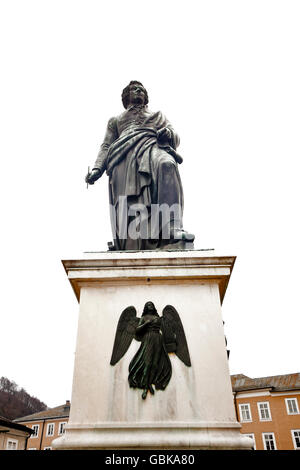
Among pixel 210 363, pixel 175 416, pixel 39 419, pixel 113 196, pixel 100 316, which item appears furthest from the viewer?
pixel 39 419

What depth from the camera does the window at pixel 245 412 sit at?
1516 inches

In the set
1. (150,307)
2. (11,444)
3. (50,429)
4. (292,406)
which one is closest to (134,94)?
(150,307)

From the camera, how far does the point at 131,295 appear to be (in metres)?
4.26

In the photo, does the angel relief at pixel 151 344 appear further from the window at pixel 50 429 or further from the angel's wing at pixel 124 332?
the window at pixel 50 429

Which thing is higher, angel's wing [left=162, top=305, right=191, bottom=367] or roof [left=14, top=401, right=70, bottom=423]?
roof [left=14, top=401, right=70, bottom=423]

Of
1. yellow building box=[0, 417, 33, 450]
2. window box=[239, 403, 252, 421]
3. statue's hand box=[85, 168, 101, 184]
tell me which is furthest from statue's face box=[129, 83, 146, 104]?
window box=[239, 403, 252, 421]

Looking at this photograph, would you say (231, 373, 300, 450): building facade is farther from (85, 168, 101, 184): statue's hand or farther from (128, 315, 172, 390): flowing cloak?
(128, 315, 172, 390): flowing cloak

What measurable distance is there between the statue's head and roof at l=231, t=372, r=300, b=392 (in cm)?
3911

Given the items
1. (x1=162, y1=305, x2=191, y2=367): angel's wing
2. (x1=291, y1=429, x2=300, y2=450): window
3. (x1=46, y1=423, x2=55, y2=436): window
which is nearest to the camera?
(x1=162, y1=305, x2=191, y2=367): angel's wing

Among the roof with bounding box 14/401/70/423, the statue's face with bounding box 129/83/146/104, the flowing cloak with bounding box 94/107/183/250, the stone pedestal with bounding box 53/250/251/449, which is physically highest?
the roof with bounding box 14/401/70/423

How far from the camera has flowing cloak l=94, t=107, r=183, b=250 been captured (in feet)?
18.7
